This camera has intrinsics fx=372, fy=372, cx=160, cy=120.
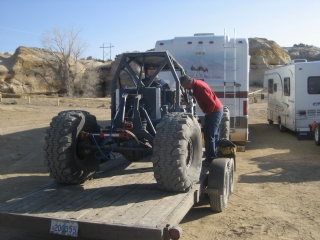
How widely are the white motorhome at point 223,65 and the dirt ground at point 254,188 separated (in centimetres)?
138

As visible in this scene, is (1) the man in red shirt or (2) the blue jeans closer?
(1) the man in red shirt

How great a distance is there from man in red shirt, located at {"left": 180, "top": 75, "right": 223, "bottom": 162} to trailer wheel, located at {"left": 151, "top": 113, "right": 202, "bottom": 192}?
1373mm

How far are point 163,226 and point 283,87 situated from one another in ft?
40.3

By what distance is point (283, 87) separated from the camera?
14828 mm

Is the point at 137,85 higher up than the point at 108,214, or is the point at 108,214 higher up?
the point at 137,85

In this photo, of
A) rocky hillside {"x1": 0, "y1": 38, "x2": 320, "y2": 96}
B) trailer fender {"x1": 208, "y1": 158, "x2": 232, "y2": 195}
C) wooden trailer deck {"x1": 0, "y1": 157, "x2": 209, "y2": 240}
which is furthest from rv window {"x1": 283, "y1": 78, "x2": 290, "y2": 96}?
rocky hillside {"x1": 0, "y1": 38, "x2": 320, "y2": 96}

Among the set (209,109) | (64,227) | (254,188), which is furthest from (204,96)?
(64,227)

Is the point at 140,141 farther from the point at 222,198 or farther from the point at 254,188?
the point at 254,188

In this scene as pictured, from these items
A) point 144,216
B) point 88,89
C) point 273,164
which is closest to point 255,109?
point 273,164

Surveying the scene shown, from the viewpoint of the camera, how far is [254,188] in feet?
24.7

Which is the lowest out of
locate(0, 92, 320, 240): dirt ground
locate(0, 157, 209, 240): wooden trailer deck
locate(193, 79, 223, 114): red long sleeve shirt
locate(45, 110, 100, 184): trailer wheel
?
locate(0, 92, 320, 240): dirt ground

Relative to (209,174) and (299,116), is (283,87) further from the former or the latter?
(209,174)

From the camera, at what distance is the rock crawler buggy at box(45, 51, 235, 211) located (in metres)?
4.85

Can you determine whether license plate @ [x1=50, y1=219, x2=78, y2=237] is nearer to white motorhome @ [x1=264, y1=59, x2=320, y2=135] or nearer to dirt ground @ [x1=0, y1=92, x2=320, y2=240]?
dirt ground @ [x1=0, y1=92, x2=320, y2=240]
